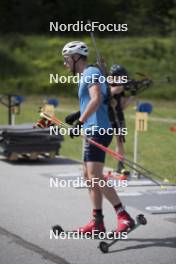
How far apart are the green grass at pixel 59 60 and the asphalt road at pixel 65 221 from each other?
2244 cm

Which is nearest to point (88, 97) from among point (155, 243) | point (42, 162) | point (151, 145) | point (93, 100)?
point (93, 100)

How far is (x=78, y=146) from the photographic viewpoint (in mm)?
16391

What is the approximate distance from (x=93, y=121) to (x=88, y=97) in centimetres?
24

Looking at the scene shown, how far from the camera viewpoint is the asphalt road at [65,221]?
689cm

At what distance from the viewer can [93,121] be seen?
24.2 ft

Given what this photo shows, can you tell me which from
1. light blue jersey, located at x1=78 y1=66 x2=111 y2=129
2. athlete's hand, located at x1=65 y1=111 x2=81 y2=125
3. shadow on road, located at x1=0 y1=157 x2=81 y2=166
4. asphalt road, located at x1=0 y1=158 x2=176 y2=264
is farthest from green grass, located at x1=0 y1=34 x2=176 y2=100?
light blue jersey, located at x1=78 y1=66 x2=111 y2=129

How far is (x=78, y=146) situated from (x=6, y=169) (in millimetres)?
4031

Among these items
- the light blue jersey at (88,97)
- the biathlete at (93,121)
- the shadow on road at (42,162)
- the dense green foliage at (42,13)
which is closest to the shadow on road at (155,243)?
the biathlete at (93,121)

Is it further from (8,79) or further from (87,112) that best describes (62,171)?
(8,79)

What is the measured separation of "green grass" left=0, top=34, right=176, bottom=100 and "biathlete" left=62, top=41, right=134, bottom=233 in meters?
25.3

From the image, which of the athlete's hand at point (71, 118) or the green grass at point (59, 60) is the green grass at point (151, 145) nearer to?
the athlete's hand at point (71, 118)

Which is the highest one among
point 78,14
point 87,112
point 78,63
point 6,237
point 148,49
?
point 78,14

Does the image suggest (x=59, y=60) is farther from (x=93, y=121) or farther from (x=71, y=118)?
(x=93, y=121)

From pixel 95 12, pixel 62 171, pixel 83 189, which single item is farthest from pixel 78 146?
pixel 95 12
